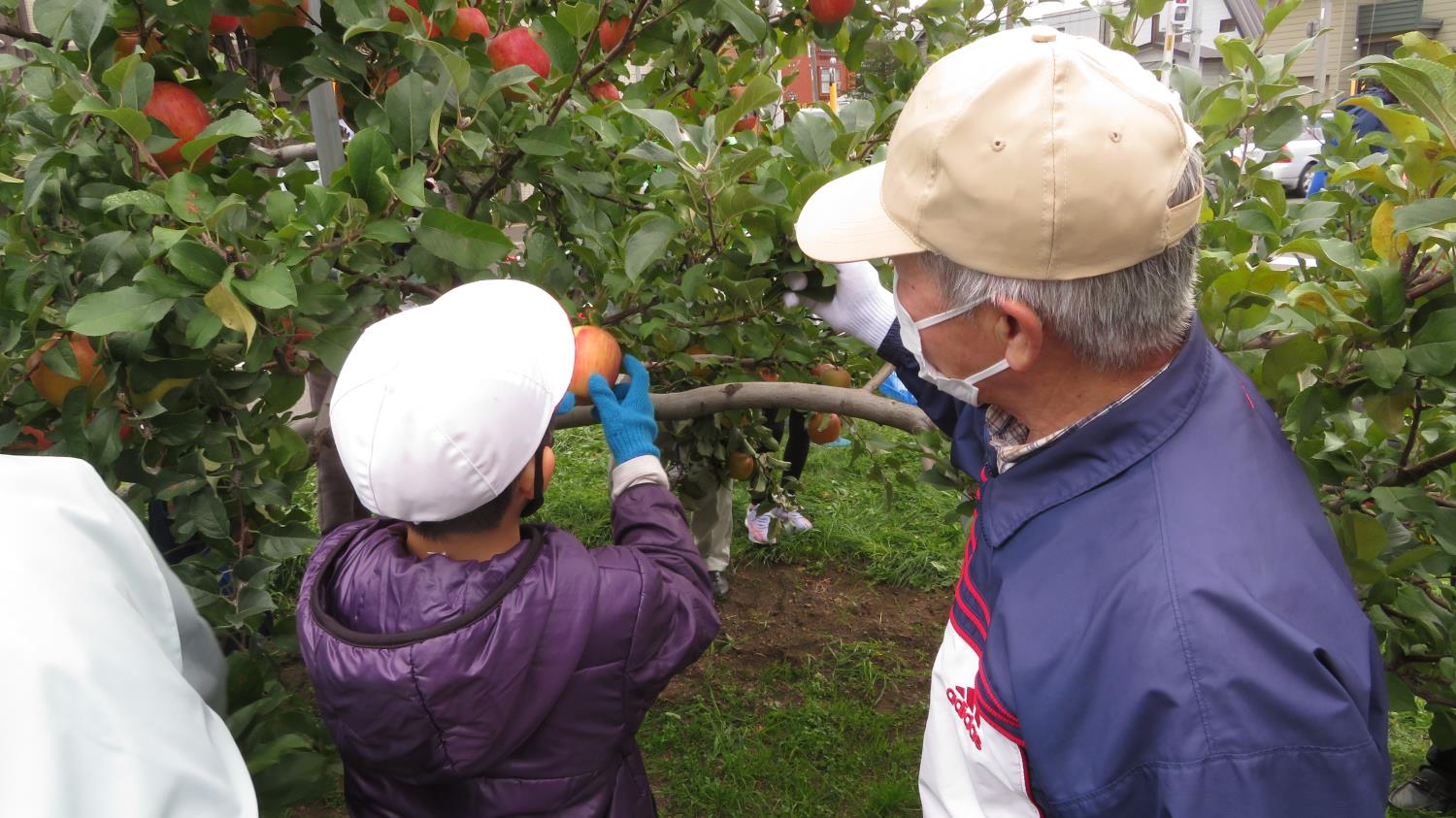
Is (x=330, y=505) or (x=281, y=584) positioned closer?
(x=330, y=505)

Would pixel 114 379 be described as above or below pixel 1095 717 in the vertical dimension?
above

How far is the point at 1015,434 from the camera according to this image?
3.93 ft

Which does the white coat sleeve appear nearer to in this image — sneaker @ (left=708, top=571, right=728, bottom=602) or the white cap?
the white cap

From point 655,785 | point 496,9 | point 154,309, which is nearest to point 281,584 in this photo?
point 655,785

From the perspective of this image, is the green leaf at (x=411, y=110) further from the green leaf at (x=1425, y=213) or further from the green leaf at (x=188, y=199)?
the green leaf at (x=1425, y=213)

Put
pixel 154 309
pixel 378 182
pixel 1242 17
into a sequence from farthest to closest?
pixel 1242 17
pixel 378 182
pixel 154 309

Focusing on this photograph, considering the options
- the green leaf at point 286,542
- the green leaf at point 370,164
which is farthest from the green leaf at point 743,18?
the green leaf at point 286,542

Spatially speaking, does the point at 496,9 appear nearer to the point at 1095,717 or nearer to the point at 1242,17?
the point at 1242,17

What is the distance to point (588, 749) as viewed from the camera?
133 cm

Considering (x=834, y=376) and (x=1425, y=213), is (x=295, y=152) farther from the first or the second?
(x=1425, y=213)

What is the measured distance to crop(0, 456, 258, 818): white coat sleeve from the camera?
1.73 ft

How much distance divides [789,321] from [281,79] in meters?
0.96

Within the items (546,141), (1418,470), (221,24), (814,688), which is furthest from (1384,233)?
(814,688)

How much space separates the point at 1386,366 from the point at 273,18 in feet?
5.28
